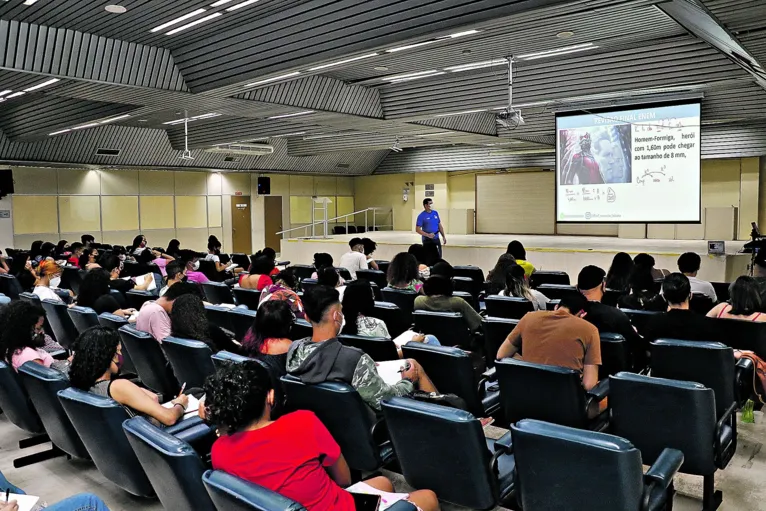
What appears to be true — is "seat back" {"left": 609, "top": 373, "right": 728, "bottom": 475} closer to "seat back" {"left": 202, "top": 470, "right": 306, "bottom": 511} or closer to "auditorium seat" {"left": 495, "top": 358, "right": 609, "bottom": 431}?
"auditorium seat" {"left": 495, "top": 358, "right": 609, "bottom": 431}

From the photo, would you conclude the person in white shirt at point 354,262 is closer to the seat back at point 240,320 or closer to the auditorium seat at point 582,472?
the seat back at point 240,320

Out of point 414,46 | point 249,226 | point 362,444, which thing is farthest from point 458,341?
point 249,226

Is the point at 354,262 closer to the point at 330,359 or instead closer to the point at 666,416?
the point at 330,359

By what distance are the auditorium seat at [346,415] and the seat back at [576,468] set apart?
0.82m

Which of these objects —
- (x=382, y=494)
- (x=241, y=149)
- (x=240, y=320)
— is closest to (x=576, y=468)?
(x=382, y=494)

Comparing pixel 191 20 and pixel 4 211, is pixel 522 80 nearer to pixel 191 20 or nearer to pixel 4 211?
pixel 191 20

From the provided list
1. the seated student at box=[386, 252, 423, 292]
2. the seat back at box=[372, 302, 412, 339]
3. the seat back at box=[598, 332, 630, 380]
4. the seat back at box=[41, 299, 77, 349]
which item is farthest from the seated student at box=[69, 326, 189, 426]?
the seated student at box=[386, 252, 423, 292]

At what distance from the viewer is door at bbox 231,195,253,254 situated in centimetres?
2136

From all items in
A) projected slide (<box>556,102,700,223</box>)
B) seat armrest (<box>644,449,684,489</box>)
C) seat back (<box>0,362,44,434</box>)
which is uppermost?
projected slide (<box>556,102,700,223</box>)

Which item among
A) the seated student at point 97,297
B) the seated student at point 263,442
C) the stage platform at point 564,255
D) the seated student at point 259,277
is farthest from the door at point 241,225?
the seated student at point 263,442

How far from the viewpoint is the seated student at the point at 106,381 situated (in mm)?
2992

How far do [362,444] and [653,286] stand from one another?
4.96m

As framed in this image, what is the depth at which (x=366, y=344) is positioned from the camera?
384cm

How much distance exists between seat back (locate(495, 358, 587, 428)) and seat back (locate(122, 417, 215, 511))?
1.73 meters
